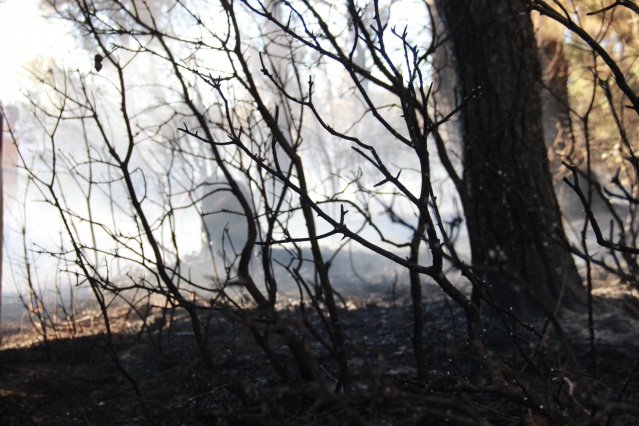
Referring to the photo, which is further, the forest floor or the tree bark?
the tree bark

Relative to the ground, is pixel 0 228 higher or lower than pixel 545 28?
lower

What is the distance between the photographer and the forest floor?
2.19 metres

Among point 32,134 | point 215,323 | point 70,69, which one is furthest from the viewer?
point 32,134

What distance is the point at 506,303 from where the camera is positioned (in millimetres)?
3807

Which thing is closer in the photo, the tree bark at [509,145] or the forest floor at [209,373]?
the forest floor at [209,373]

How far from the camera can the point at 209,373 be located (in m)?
3.08

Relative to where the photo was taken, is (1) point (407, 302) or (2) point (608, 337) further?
(1) point (407, 302)

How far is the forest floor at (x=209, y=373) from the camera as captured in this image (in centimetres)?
219

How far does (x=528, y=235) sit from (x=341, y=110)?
3857 centimetres

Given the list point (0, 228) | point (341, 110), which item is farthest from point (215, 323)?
point (341, 110)

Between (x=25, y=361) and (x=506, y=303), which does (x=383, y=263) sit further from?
(x=25, y=361)

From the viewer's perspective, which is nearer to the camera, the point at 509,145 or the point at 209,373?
the point at 209,373

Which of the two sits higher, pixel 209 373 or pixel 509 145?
pixel 509 145

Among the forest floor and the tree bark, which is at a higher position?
the tree bark
